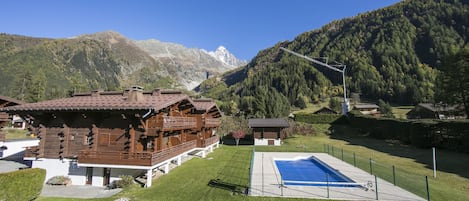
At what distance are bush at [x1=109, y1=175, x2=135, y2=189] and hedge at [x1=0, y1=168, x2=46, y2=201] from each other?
199 inches

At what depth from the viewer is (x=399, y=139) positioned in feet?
104

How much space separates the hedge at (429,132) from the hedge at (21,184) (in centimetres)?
3242

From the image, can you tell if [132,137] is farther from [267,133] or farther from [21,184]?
[267,133]

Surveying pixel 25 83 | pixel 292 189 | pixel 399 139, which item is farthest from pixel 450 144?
pixel 25 83

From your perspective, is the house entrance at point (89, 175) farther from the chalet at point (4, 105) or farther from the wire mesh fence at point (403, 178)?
the wire mesh fence at point (403, 178)

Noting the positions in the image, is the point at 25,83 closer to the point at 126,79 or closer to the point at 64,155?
the point at 64,155

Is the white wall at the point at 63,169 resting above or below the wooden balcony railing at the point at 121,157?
below

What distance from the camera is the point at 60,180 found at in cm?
1420

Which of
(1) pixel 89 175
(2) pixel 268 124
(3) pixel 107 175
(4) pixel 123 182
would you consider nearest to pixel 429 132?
(2) pixel 268 124

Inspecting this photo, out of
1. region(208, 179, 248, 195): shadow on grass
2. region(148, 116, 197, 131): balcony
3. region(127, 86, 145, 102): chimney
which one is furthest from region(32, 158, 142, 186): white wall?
region(208, 179, 248, 195): shadow on grass

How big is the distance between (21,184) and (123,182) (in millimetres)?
5763

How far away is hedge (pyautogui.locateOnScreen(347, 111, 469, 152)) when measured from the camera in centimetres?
2245

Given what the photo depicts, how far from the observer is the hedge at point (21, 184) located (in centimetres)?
752

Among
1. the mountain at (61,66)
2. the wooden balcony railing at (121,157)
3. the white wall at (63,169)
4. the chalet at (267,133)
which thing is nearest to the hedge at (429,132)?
the chalet at (267,133)
